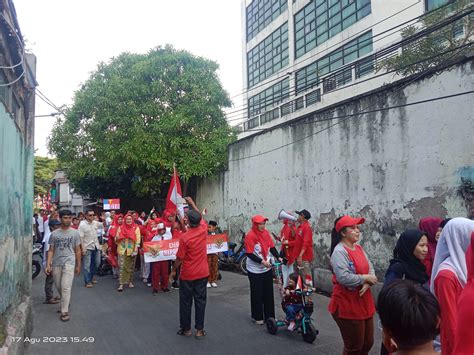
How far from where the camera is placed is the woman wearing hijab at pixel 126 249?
9.85 meters

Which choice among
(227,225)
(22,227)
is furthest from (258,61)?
(22,227)

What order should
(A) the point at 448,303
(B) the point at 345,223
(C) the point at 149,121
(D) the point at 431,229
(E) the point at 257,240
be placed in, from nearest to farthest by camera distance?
(A) the point at 448,303 < (B) the point at 345,223 < (D) the point at 431,229 < (E) the point at 257,240 < (C) the point at 149,121

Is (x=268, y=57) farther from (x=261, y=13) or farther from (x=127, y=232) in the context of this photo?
(x=127, y=232)

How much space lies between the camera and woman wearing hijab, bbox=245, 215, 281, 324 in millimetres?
6656

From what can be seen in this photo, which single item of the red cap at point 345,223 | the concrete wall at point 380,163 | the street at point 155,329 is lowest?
the street at point 155,329

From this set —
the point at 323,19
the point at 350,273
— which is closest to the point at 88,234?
the point at 350,273

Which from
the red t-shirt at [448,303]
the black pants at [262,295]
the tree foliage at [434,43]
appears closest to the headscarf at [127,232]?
the black pants at [262,295]

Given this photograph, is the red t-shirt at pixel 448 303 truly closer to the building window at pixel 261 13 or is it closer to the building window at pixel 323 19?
the building window at pixel 323 19

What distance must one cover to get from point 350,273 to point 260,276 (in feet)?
9.03

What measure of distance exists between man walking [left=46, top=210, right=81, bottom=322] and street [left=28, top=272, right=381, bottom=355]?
1.46ft

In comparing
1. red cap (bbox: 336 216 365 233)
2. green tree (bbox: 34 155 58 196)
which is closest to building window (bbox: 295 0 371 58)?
red cap (bbox: 336 216 365 233)

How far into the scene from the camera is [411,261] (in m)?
3.66

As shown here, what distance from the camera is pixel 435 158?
24.5 ft

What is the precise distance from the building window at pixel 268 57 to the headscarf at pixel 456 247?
72.0 feet
